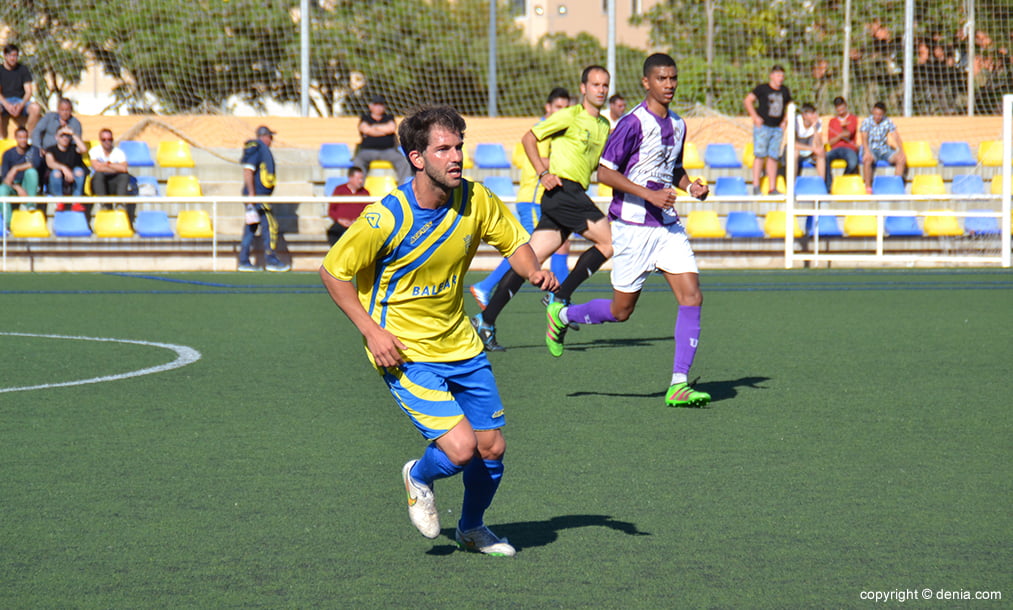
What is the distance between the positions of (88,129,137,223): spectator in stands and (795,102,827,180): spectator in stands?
32.4ft

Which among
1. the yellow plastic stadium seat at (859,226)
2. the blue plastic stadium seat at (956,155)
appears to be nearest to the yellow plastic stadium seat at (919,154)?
the blue plastic stadium seat at (956,155)

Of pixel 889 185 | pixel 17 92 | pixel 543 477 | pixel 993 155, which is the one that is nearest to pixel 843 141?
pixel 889 185

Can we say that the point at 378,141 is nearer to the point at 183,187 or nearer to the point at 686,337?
the point at 183,187

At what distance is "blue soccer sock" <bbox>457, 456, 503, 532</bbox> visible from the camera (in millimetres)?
4312

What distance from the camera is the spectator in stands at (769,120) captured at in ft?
65.6

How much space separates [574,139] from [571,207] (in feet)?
1.61

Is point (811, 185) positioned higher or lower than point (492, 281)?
higher

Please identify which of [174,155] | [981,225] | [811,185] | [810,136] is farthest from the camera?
[174,155]

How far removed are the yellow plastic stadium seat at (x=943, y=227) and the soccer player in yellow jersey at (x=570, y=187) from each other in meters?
12.1

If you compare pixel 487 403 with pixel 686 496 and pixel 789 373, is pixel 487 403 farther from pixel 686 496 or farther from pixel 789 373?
A: pixel 789 373

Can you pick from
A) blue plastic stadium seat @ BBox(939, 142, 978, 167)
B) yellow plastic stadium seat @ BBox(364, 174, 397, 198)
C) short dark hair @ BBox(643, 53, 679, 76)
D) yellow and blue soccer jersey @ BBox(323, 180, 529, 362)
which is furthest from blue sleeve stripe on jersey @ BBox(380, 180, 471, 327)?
blue plastic stadium seat @ BBox(939, 142, 978, 167)

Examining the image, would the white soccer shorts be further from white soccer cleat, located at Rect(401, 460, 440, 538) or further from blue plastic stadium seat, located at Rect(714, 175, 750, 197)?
blue plastic stadium seat, located at Rect(714, 175, 750, 197)

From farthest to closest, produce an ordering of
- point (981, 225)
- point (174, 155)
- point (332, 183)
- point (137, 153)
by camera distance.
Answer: point (137, 153) → point (174, 155) → point (332, 183) → point (981, 225)

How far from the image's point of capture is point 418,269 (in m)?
4.30
